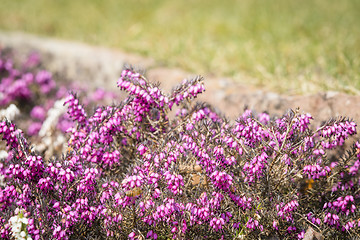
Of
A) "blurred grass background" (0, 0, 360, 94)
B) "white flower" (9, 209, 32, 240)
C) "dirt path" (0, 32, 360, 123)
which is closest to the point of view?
"white flower" (9, 209, 32, 240)

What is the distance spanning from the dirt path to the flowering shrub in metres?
0.89

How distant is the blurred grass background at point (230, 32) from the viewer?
217 inches

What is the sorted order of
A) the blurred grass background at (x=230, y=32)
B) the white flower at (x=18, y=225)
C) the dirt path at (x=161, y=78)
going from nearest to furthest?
the white flower at (x=18, y=225)
the dirt path at (x=161, y=78)
the blurred grass background at (x=230, y=32)

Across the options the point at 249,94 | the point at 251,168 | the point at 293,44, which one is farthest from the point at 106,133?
the point at 293,44

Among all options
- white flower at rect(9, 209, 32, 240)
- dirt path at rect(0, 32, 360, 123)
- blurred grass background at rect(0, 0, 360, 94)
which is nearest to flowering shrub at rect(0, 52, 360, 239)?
white flower at rect(9, 209, 32, 240)

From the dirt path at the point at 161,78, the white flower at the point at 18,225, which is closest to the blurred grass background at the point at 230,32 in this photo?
the dirt path at the point at 161,78

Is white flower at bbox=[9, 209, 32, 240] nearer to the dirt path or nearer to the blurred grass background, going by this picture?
the dirt path

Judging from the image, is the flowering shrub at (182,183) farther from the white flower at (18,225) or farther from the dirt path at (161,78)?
the dirt path at (161,78)

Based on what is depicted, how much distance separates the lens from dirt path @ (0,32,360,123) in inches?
161

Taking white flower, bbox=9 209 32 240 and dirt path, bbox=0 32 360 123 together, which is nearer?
white flower, bbox=9 209 32 240

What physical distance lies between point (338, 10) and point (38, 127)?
7255 mm

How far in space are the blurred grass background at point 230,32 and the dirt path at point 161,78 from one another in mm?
336

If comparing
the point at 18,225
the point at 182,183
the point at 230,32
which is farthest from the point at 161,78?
Answer: the point at 18,225

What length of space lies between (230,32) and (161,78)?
257 cm
